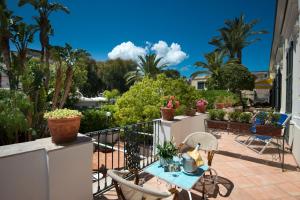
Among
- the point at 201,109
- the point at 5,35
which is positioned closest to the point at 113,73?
the point at 5,35

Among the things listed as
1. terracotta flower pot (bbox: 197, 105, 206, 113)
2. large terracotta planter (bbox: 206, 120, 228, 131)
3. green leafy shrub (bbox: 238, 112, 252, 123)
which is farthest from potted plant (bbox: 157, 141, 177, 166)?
terracotta flower pot (bbox: 197, 105, 206, 113)

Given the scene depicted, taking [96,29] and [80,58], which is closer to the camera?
[80,58]

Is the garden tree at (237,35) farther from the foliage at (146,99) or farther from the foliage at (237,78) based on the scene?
the foliage at (146,99)

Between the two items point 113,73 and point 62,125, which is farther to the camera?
point 113,73

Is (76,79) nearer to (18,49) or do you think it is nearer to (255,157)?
(18,49)

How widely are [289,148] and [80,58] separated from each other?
26.5 ft

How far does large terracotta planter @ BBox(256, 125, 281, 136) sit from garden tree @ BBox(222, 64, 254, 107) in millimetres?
16251

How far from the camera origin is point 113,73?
107 feet

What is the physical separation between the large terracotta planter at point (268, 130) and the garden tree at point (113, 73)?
27.8m

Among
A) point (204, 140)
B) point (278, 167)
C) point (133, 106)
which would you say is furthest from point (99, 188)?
point (133, 106)

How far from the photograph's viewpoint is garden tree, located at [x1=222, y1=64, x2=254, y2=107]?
65.1ft

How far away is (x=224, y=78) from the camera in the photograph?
20688 mm

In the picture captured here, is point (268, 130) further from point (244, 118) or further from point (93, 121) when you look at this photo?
point (93, 121)

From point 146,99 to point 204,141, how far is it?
486 centimetres
